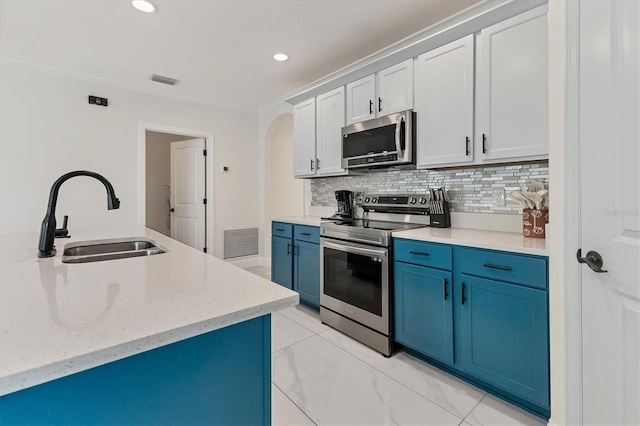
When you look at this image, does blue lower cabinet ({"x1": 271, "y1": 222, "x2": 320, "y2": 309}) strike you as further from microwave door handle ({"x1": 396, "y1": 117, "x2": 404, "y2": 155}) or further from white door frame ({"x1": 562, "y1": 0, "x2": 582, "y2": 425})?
white door frame ({"x1": 562, "y1": 0, "x2": 582, "y2": 425})

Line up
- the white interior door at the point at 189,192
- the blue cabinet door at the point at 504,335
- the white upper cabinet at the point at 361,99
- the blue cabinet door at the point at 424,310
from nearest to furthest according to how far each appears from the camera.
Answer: the blue cabinet door at the point at 504,335
the blue cabinet door at the point at 424,310
the white upper cabinet at the point at 361,99
the white interior door at the point at 189,192

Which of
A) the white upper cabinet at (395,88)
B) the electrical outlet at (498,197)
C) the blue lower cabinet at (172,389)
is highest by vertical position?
the white upper cabinet at (395,88)

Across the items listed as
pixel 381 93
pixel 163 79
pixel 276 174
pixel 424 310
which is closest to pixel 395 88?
pixel 381 93

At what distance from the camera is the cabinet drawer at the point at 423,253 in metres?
1.94

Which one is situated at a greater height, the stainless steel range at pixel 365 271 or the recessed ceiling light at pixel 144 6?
the recessed ceiling light at pixel 144 6

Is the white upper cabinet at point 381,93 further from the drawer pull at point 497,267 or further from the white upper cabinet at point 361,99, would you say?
the drawer pull at point 497,267

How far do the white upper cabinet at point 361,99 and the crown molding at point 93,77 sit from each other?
2.43 metres

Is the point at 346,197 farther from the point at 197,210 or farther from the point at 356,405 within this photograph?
the point at 197,210

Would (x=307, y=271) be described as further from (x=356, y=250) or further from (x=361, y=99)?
(x=361, y=99)

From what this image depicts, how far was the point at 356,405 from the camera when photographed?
5.67 ft

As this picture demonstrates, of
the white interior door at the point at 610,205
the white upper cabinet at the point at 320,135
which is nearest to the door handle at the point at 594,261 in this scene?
the white interior door at the point at 610,205

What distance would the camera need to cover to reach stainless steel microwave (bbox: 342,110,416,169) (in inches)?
96.0

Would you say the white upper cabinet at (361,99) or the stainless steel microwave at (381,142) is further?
the white upper cabinet at (361,99)

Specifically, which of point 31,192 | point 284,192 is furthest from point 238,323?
point 284,192
